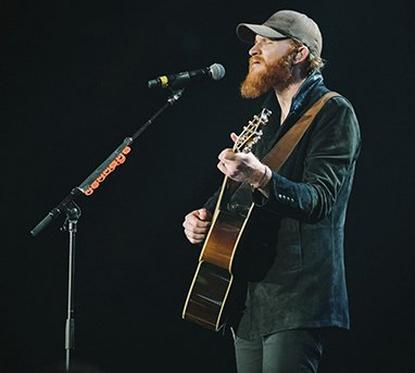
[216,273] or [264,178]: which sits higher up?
[264,178]

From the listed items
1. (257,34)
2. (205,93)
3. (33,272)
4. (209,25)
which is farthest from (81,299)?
(257,34)

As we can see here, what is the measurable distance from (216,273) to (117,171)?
6.23 feet

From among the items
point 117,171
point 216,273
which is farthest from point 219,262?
point 117,171

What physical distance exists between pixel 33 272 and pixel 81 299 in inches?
12.6

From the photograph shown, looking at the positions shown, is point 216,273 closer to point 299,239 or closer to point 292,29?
point 299,239

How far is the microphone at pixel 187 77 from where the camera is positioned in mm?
3301

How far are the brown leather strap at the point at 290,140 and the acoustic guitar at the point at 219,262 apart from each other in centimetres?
10

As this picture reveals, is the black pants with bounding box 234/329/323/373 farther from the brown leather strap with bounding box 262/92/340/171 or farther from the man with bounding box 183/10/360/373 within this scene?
the brown leather strap with bounding box 262/92/340/171

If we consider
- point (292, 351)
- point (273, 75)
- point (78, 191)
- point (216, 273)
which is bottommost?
point (292, 351)

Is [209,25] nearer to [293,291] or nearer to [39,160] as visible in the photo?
[39,160]

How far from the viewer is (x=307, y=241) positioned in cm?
254

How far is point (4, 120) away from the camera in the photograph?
4367 millimetres

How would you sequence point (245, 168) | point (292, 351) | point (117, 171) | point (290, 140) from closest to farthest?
point (245, 168), point (292, 351), point (290, 140), point (117, 171)

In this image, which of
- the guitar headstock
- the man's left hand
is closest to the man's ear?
the guitar headstock
